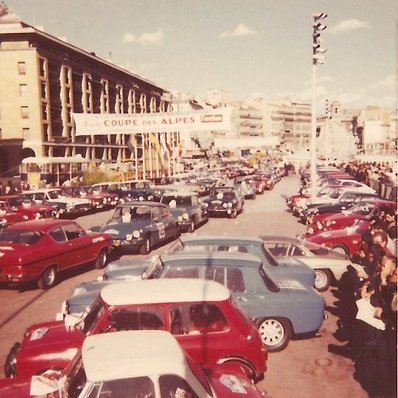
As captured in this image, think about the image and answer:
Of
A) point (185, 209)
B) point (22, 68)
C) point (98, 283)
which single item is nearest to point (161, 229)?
point (185, 209)

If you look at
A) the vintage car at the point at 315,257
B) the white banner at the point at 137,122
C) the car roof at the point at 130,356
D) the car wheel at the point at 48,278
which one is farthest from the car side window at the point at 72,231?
the white banner at the point at 137,122

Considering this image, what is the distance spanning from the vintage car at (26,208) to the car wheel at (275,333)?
1626 cm

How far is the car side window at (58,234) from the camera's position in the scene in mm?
12183

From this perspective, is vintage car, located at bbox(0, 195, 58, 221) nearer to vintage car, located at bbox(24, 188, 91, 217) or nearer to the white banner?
vintage car, located at bbox(24, 188, 91, 217)

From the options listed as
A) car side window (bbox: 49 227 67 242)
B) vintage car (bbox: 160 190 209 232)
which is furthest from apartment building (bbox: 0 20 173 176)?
car side window (bbox: 49 227 67 242)

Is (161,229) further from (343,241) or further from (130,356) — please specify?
(130,356)

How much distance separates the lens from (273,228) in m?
21.8

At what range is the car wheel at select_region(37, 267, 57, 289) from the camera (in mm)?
11815

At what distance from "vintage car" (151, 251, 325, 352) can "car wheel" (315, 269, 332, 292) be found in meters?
3.36

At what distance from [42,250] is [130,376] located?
8.04 m

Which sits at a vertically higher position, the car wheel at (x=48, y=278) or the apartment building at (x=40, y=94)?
the apartment building at (x=40, y=94)

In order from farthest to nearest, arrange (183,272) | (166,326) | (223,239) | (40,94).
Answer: (40,94) → (223,239) → (183,272) → (166,326)

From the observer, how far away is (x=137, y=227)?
621 inches

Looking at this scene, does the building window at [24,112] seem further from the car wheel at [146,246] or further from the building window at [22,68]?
the car wheel at [146,246]
